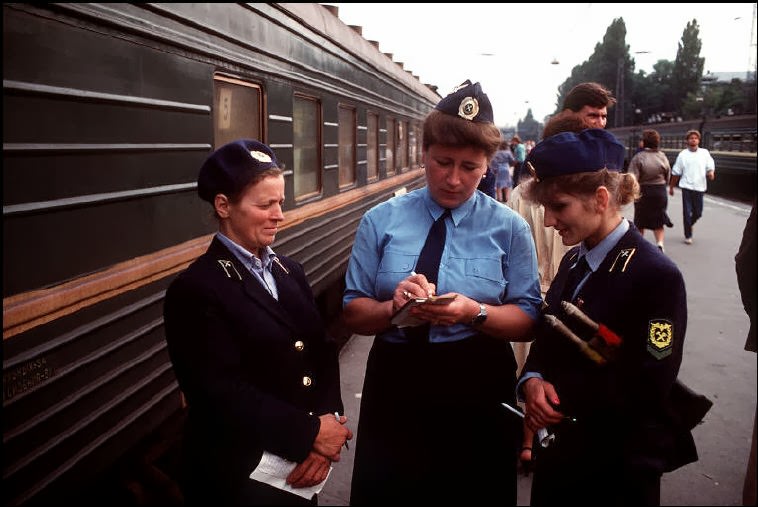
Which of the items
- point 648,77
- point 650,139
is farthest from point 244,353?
point 648,77

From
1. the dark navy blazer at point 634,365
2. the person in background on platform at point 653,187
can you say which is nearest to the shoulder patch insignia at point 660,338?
the dark navy blazer at point 634,365

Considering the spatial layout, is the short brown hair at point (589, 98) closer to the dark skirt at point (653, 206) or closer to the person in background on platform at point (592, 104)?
the person in background on platform at point (592, 104)

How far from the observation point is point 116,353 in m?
2.64

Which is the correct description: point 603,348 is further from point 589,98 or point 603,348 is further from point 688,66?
point 688,66

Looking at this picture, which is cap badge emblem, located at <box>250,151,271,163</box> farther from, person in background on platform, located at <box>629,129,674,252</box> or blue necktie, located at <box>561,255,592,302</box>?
person in background on platform, located at <box>629,129,674,252</box>

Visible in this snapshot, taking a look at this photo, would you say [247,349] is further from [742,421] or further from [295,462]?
[742,421]

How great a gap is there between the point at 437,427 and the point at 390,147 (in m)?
8.26

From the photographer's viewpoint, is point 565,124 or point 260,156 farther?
point 565,124

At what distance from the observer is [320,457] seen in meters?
1.91

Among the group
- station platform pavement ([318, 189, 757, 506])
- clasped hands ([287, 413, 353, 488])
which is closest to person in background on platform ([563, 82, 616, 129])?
station platform pavement ([318, 189, 757, 506])

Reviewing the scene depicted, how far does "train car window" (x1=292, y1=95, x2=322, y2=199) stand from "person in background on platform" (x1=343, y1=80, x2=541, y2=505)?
3.12 m

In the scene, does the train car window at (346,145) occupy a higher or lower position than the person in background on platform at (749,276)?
higher

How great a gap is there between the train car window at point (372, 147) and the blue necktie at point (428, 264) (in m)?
6.01

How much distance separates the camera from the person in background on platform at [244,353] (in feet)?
5.86
